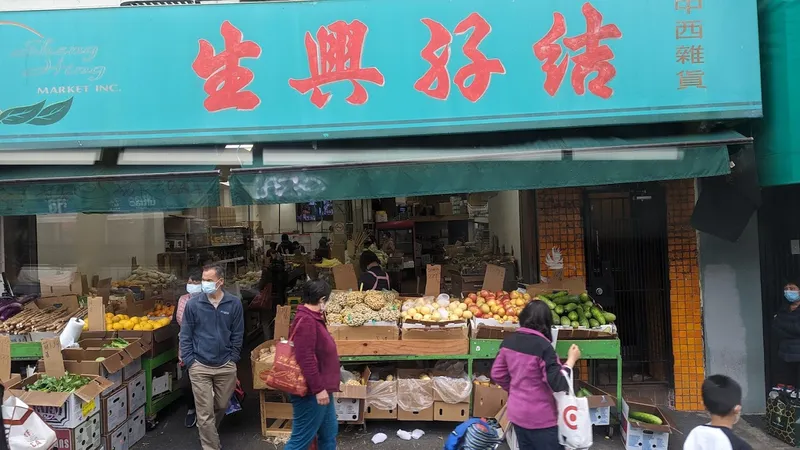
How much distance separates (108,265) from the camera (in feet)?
30.8

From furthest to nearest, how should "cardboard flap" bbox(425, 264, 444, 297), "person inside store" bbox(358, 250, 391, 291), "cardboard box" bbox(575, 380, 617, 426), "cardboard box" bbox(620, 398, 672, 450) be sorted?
1. "person inside store" bbox(358, 250, 391, 291)
2. "cardboard flap" bbox(425, 264, 444, 297)
3. "cardboard box" bbox(575, 380, 617, 426)
4. "cardboard box" bbox(620, 398, 672, 450)

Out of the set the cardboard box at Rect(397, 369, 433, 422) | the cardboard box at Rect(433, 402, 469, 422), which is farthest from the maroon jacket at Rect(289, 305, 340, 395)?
the cardboard box at Rect(433, 402, 469, 422)

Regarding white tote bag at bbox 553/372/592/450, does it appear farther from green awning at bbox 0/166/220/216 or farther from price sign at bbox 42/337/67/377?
price sign at bbox 42/337/67/377

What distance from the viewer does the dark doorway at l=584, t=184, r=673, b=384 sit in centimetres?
645

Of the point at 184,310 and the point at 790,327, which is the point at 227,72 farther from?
the point at 790,327

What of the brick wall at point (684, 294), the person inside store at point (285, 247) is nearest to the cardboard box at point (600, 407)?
the brick wall at point (684, 294)

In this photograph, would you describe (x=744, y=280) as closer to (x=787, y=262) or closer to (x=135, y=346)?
(x=787, y=262)

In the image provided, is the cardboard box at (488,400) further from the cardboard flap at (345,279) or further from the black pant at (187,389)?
the black pant at (187,389)

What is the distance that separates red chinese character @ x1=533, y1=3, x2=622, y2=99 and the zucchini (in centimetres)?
357

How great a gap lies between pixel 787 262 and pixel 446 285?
15.8 ft

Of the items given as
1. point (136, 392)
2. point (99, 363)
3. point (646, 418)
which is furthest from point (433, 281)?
point (99, 363)

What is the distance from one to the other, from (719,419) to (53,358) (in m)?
5.90

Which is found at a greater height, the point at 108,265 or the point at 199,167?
the point at 199,167

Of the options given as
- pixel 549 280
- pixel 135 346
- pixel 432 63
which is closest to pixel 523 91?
pixel 432 63
